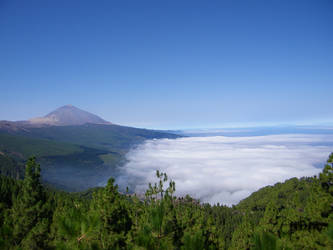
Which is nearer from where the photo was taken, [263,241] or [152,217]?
[263,241]

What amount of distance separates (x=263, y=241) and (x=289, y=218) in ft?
60.0

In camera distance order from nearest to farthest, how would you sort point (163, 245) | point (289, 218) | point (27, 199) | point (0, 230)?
point (163, 245) → point (0, 230) → point (289, 218) → point (27, 199)

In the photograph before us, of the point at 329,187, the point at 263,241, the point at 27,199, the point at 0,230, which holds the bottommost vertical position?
the point at 27,199

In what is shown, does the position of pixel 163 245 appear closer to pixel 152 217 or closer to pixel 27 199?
pixel 152 217

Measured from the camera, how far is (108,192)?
16.3 meters

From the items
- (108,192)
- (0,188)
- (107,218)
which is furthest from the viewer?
(0,188)

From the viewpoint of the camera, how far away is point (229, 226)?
359ft

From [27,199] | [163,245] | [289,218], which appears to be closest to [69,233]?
[163,245]

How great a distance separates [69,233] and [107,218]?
9.24 metres

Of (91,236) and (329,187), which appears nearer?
(91,236)

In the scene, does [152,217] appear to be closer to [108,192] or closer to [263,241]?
[263,241]

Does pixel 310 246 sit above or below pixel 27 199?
above

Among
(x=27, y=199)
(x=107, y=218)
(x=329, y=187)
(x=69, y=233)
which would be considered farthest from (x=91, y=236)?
(x=27, y=199)

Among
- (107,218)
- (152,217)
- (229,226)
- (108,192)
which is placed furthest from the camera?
(229,226)
